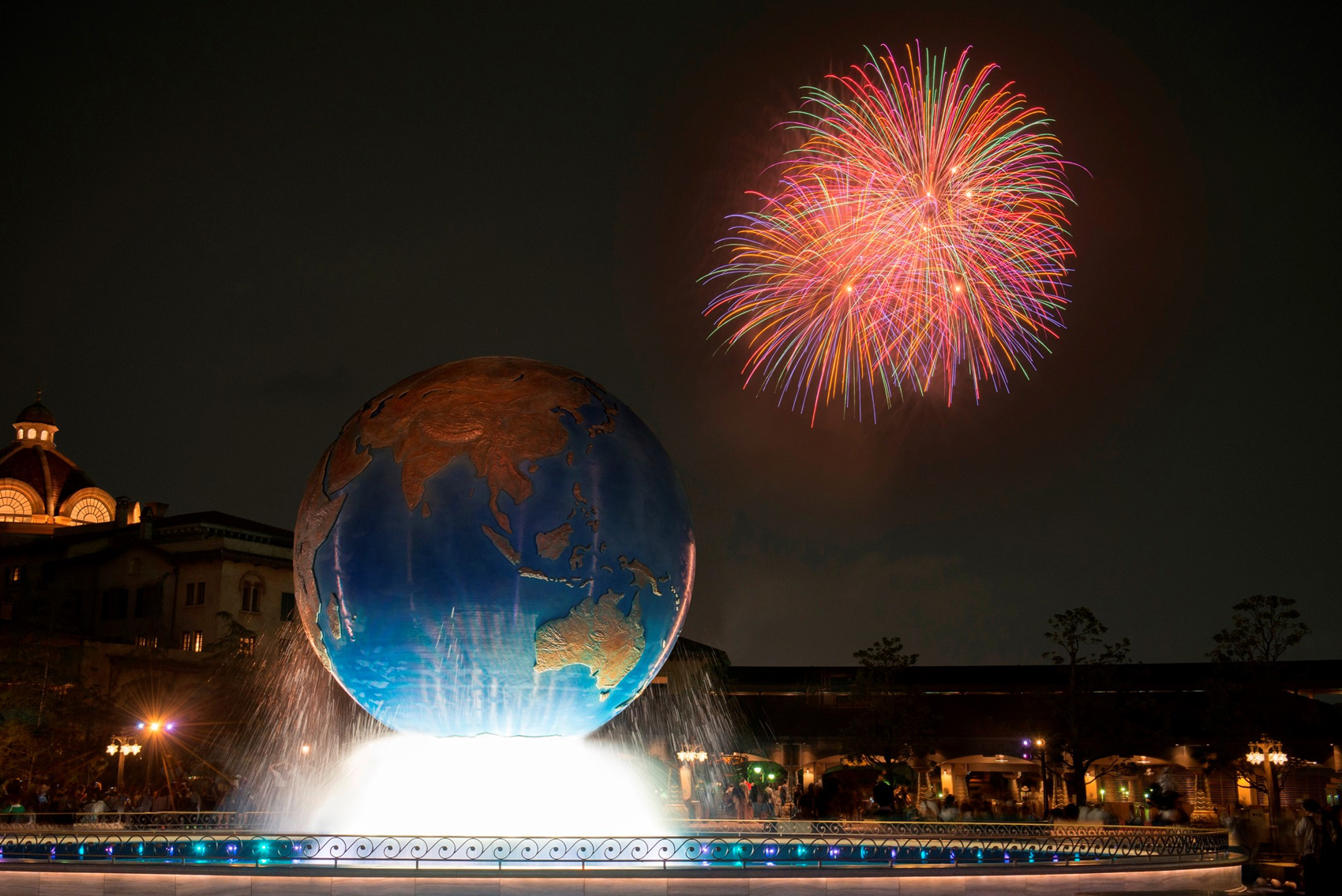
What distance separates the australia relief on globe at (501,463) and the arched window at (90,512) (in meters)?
72.7

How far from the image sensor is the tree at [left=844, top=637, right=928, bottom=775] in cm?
4788

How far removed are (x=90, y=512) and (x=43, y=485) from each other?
3372 millimetres

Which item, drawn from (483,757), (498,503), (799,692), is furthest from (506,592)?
(799,692)

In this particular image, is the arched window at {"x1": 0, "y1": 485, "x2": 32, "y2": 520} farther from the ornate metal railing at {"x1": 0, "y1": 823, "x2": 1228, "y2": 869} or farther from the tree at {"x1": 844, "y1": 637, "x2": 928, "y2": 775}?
the ornate metal railing at {"x1": 0, "y1": 823, "x2": 1228, "y2": 869}

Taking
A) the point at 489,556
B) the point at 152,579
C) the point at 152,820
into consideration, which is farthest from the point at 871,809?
the point at 152,579

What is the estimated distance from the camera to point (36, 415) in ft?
284

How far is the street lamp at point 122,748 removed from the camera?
36938 mm

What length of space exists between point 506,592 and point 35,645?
40.4 m

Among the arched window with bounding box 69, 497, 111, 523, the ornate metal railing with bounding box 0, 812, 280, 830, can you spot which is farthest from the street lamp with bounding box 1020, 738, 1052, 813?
the arched window with bounding box 69, 497, 111, 523

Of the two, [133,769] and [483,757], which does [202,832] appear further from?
[133,769]

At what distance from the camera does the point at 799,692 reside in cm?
6128

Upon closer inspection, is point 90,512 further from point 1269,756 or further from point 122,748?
point 1269,756

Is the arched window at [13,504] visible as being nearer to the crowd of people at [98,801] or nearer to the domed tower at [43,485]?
the domed tower at [43,485]

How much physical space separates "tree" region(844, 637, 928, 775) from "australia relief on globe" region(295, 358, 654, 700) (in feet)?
107
